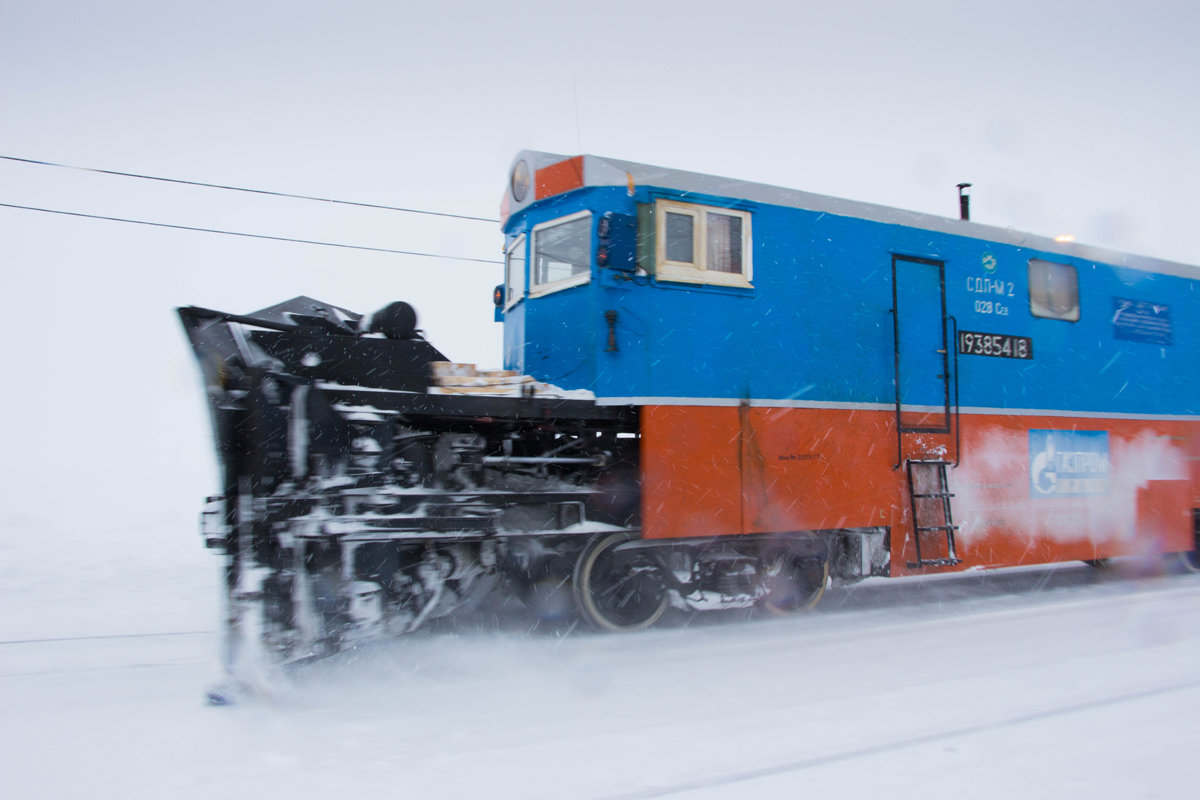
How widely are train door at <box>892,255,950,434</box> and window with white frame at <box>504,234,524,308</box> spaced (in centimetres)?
334

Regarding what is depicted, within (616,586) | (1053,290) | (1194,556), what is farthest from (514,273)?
(1194,556)

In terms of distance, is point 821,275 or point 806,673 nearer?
point 806,673

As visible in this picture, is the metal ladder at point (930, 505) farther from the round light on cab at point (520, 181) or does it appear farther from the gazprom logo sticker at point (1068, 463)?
the round light on cab at point (520, 181)

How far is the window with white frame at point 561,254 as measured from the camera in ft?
19.3

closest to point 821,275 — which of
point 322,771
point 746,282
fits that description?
point 746,282

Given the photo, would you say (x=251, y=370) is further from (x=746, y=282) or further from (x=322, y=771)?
(x=746, y=282)

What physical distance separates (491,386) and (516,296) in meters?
1.72

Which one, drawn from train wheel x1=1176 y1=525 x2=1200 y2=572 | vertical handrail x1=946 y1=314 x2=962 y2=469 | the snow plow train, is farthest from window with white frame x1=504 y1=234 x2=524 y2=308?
train wheel x1=1176 y1=525 x2=1200 y2=572

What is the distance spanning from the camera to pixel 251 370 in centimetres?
434

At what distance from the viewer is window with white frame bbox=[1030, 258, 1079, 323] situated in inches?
298

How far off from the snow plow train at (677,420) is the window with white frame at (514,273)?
1.6 inches

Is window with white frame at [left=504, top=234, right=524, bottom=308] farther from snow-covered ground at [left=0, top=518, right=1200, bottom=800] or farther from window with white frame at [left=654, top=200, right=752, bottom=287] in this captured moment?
snow-covered ground at [left=0, top=518, right=1200, bottom=800]

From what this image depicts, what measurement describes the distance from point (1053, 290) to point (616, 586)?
5.53 meters

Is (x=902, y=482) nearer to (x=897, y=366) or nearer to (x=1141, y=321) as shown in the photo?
(x=897, y=366)
